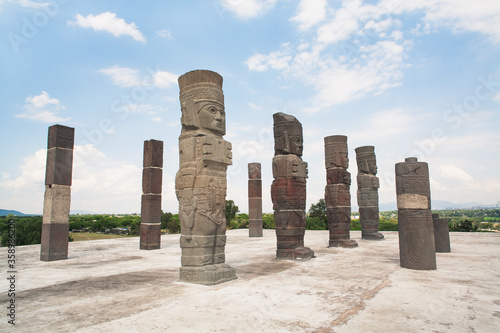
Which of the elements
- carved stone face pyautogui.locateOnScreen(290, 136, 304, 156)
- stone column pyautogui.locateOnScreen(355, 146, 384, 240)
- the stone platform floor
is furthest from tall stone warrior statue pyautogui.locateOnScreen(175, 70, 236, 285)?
A: stone column pyautogui.locateOnScreen(355, 146, 384, 240)

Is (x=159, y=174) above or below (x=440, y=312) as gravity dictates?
above

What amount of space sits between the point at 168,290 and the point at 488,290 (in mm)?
5729

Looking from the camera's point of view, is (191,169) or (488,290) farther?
(191,169)

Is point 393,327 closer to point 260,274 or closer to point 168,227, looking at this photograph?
point 260,274

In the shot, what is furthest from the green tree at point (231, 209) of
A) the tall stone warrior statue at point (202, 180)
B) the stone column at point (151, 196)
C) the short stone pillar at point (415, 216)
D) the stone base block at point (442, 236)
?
the tall stone warrior statue at point (202, 180)

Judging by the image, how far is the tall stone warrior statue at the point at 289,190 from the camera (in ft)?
32.1

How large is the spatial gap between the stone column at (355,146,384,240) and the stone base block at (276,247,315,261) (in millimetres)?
6897

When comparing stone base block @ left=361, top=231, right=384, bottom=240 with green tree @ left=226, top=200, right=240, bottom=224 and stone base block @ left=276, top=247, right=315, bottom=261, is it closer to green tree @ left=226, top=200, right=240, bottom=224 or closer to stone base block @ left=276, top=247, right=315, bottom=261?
stone base block @ left=276, top=247, right=315, bottom=261

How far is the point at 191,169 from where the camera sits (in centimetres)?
664

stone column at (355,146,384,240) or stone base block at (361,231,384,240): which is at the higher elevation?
stone column at (355,146,384,240)

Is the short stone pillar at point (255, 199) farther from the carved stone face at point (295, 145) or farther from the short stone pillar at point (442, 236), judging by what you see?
the short stone pillar at point (442, 236)

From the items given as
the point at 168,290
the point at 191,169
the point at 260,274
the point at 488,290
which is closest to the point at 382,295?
the point at 488,290

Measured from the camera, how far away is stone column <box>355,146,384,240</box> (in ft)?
50.7

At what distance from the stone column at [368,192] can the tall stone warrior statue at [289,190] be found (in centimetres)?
650
